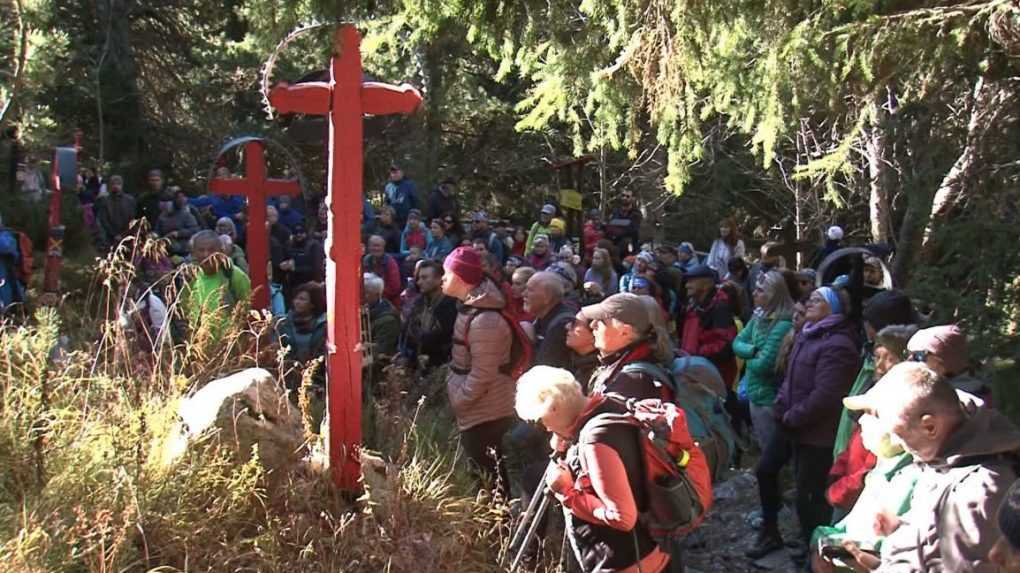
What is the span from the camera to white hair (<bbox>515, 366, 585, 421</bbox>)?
374 centimetres

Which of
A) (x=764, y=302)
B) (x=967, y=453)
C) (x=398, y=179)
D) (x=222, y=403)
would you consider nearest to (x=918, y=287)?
(x=764, y=302)

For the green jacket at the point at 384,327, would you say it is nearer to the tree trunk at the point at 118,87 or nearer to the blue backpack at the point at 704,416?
the blue backpack at the point at 704,416

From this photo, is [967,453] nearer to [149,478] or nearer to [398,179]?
[149,478]

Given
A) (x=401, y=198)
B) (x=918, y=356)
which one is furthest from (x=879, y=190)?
(x=918, y=356)

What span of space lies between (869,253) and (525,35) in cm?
323

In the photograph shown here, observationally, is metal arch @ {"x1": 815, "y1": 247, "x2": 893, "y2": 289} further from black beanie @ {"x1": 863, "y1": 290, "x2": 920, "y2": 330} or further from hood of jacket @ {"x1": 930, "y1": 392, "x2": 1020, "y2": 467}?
hood of jacket @ {"x1": 930, "y1": 392, "x2": 1020, "y2": 467}

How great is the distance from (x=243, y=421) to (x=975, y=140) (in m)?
4.87

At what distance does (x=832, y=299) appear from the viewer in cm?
562

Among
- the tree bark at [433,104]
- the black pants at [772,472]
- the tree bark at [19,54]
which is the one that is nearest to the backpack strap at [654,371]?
the black pants at [772,472]

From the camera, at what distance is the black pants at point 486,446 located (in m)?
5.57


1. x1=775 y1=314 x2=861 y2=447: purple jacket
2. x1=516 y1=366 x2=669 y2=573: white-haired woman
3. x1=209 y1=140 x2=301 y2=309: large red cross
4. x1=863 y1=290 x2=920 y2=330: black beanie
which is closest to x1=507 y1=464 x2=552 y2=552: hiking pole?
x1=516 y1=366 x2=669 y2=573: white-haired woman

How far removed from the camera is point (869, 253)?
7.51m

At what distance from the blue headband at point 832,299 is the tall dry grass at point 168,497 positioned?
211cm

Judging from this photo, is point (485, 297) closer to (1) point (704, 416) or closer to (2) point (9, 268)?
(1) point (704, 416)
